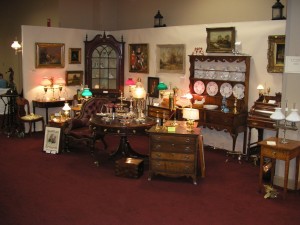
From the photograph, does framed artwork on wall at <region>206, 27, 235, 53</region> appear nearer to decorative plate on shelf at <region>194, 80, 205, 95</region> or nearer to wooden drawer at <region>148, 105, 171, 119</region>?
decorative plate on shelf at <region>194, 80, 205, 95</region>

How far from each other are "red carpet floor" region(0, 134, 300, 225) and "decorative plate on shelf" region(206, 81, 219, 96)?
1917 mm

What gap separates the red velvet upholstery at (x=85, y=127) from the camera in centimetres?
862

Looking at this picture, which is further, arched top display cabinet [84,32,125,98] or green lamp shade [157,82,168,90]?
arched top display cabinet [84,32,125,98]

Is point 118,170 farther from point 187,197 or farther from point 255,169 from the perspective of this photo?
point 255,169

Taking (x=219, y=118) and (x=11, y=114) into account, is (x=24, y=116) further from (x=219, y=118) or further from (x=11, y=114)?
(x=219, y=118)

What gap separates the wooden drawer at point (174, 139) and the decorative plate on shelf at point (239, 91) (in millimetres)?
2623

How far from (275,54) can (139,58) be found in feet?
14.3

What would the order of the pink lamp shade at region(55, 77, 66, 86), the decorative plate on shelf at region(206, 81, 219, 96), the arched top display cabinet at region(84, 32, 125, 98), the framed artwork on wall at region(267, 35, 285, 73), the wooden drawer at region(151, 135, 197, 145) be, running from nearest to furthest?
1. the wooden drawer at region(151, 135, 197, 145)
2. the framed artwork on wall at region(267, 35, 285, 73)
3. the decorative plate on shelf at region(206, 81, 219, 96)
4. the pink lamp shade at region(55, 77, 66, 86)
5. the arched top display cabinet at region(84, 32, 125, 98)

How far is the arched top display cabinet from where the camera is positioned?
38.8 feet


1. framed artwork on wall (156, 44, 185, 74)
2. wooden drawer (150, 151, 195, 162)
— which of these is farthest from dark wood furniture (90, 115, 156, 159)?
framed artwork on wall (156, 44, 185, 74)

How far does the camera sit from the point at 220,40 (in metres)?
9.20

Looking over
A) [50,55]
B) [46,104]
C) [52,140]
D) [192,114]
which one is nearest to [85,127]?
[52,140]

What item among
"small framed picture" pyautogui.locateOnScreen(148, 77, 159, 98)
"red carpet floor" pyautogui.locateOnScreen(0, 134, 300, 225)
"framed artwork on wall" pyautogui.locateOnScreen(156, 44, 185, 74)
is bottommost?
"red carpet floor" pyautogui.locateOnScreen(0, 134, 300, 225)

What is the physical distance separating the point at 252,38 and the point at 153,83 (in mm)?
3340
